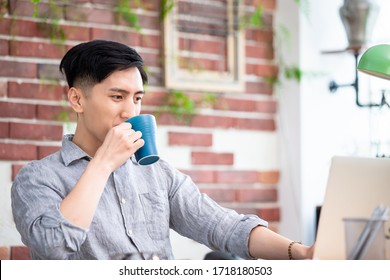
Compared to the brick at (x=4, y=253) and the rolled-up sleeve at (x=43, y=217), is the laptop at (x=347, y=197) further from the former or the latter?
the brick at (x=4, y=253)

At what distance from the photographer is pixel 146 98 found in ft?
9.65

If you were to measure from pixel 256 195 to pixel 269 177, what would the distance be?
11 cm

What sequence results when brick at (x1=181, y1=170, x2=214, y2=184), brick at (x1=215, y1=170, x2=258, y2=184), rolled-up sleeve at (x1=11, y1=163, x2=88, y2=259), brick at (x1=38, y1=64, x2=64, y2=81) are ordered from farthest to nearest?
brick at (x1=215, y1=170, x2=258, y2=184) → brick at (x1=181, y1=170, x2=214, y2=184) → brick at (x1=38, y1=64, x2=64, y2=81) → rolled-up sleeve at (x1=11, y1=163, x2=88, y2=259)

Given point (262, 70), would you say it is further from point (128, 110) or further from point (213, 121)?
point (128, 110)

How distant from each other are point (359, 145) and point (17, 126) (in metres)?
A: 1.59

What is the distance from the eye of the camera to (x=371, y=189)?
4.47ft

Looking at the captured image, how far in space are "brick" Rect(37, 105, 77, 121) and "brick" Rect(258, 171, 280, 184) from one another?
0.93 m

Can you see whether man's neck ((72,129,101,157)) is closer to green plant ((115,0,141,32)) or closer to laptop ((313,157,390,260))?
laptop ((313,157,390,260))

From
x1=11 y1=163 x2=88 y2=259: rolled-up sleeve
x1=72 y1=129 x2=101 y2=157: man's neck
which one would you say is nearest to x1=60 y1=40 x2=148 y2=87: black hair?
x1=72 y1=129 x2=101 y2=157: man's neck

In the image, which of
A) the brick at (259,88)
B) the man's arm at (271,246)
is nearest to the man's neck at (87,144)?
the man's arm at (271,246)

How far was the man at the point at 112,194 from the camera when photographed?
5.26ft

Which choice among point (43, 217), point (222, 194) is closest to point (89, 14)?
point (222, 194)

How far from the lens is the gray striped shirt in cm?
169
